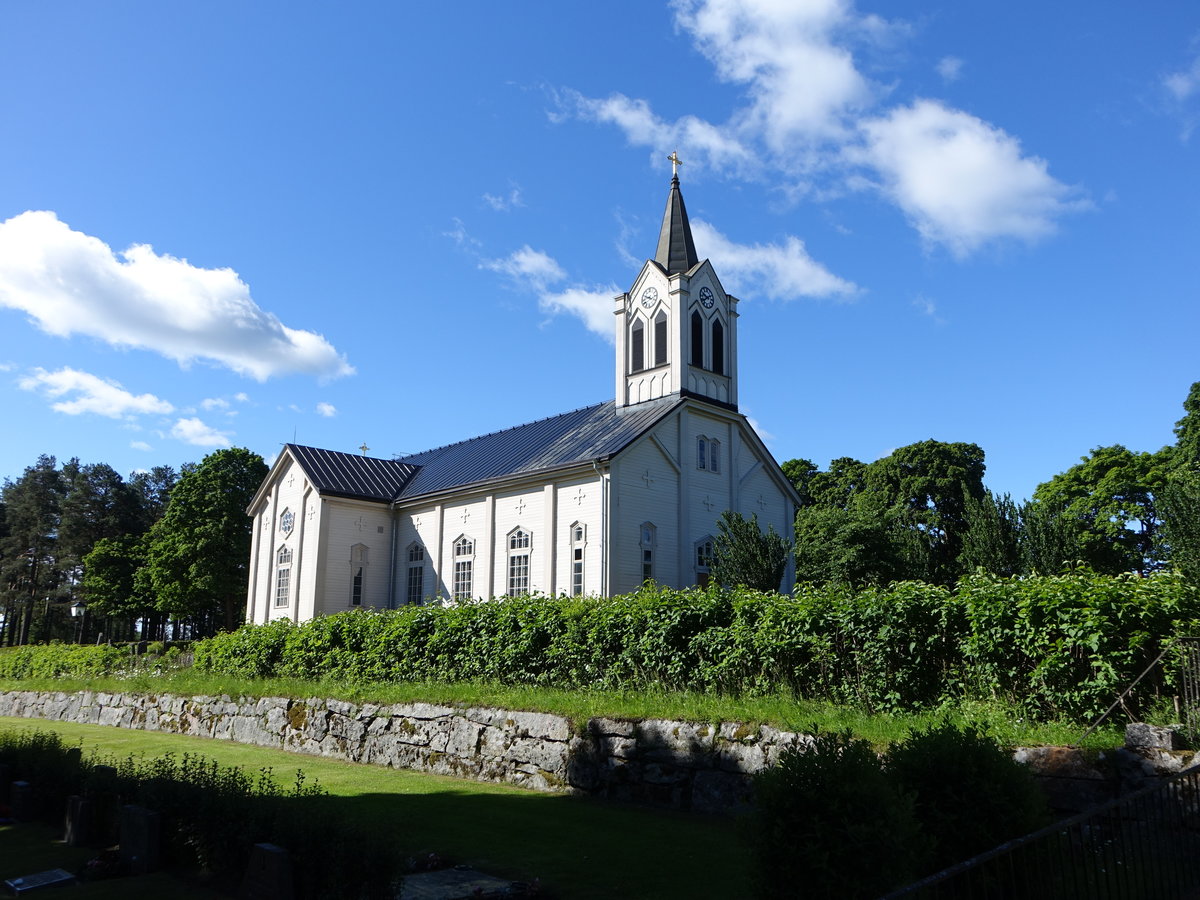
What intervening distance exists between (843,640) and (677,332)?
21.7m

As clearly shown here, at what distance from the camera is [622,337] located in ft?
115

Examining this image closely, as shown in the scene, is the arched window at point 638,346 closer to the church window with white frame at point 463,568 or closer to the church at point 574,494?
the church at point 574,494

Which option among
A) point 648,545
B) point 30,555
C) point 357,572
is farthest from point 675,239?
point 30,555

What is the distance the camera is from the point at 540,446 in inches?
1363

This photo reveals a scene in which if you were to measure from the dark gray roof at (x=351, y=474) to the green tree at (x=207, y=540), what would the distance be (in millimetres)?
16552

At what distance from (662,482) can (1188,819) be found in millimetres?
24235

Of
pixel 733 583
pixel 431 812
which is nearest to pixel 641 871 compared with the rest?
pixel 431 812

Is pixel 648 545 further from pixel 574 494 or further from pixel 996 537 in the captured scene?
pixel 996 537

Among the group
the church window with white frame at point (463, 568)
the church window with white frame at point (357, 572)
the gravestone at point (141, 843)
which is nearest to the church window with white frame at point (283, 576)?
the church window with white frame at point (357, 572)

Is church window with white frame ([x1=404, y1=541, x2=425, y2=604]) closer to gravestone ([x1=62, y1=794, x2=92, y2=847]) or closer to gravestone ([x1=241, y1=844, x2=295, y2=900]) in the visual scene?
gravestone ([x1=62, y1=794, x2=92, y2=847])

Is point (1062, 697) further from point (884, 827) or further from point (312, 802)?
point (312, 802)

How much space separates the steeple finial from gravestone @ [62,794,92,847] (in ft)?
90.6

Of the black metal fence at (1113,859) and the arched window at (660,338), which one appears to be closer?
the black metal fence at (1113,859)

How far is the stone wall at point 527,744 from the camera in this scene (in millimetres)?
11203
